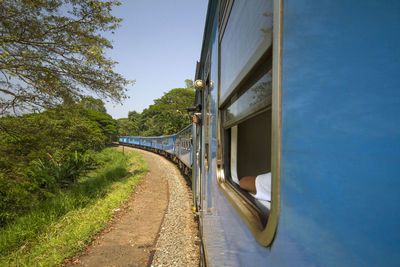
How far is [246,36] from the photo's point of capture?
1.01m

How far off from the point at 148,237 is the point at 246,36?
4.23 meters

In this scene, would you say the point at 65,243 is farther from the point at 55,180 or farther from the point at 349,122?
the point at 55,180

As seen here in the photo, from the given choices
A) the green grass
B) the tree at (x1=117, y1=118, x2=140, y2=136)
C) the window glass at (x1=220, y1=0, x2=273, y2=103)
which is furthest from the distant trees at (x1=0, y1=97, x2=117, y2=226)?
the tree at (x1=117, y1=118, x2=140, y2=136)

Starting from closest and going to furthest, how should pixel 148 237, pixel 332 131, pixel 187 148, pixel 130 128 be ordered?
pixel 332 131
pixel 148 237
pixel 187 148
pixel 130 128

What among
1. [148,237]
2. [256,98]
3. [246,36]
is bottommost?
[148,237]

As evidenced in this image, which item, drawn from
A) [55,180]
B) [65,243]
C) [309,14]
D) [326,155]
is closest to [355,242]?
[326,155]

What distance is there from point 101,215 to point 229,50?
5.01 meters

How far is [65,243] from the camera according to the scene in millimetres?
3734

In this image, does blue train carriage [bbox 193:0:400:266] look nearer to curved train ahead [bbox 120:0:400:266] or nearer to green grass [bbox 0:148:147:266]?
curved train ahead [bbox 120:0:400:266]

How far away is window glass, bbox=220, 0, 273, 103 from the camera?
2.56 ft

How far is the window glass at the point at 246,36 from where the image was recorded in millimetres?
780

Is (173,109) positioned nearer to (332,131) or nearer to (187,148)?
(187,148)

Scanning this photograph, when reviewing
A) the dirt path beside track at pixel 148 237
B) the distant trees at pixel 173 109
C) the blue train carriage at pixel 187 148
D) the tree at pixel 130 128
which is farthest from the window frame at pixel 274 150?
the tree at pixel 130 128

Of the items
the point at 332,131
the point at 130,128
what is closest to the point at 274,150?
the point at 332,131
